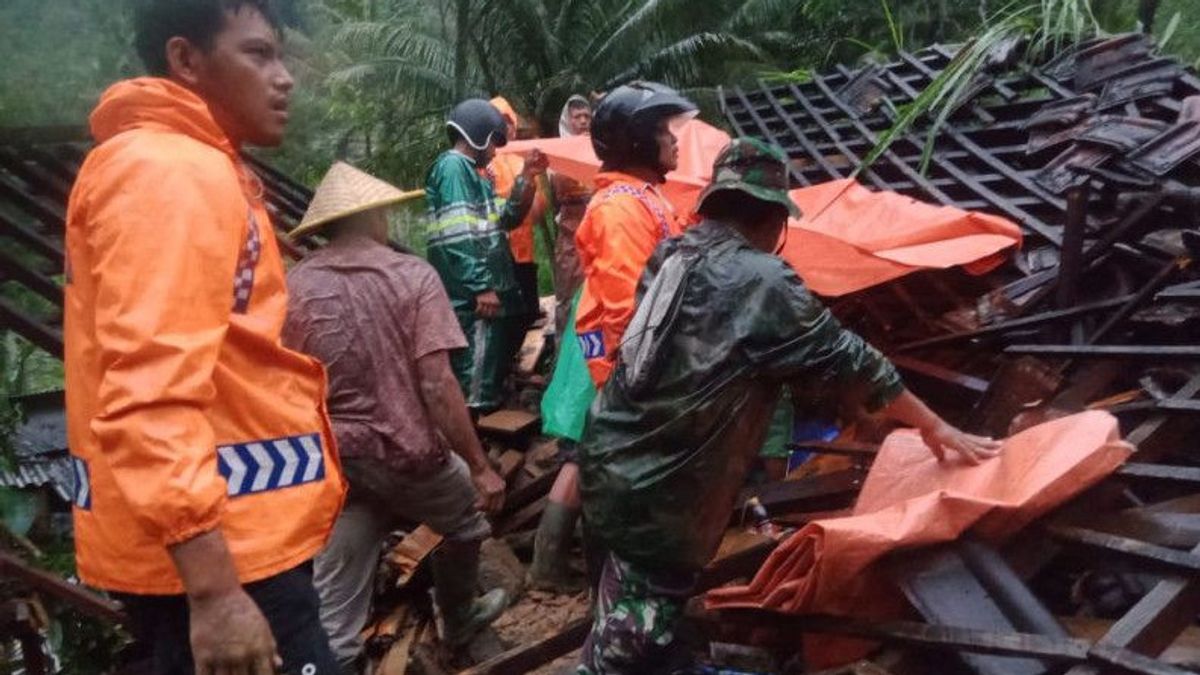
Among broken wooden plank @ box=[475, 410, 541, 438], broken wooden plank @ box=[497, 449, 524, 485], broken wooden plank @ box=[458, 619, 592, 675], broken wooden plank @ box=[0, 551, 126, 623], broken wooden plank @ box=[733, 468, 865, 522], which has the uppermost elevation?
broken wooden plank @ box=[0, 551, 126, 623]

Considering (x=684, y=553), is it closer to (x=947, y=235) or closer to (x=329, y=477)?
(x=329, y=477)

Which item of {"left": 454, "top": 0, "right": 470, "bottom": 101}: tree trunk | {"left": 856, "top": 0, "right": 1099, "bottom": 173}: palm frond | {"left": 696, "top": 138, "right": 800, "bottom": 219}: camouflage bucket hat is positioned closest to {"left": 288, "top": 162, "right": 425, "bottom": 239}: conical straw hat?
{"left": 696, "top": 138, "right": 800, "bottom": 219}: camouflage bucket hat

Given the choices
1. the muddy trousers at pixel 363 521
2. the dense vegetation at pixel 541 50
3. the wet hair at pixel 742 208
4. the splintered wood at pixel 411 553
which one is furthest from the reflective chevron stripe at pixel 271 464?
the dense vegetation at pixel 541 50

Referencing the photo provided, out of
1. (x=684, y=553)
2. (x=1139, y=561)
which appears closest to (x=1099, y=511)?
(x=1139, y=561)

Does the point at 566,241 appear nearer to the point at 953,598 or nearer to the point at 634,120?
the point at 634,120

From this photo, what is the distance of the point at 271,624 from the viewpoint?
1.68m

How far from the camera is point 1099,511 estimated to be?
2529 mm

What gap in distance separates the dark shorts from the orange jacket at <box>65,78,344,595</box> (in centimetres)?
5

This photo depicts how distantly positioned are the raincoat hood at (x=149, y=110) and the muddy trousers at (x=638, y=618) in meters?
1.53

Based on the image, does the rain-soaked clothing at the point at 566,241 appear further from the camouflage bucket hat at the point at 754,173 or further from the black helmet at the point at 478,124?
the camouflage bucket hat at the point at 754,173

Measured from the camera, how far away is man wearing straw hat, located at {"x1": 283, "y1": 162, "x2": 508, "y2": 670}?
3.03 metres

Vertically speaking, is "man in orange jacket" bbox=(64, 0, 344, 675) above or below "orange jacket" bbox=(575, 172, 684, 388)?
above

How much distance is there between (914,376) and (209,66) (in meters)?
3.22

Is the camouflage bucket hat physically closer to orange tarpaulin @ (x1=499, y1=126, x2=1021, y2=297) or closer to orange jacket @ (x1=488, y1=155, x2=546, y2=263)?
orange tarpaulin @ (x1=499, y1=126, x2=1021, y2=297)
